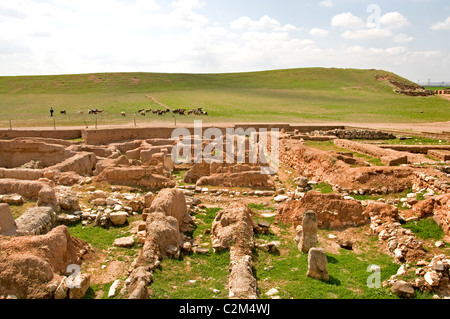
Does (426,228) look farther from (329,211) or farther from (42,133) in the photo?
(42,133)

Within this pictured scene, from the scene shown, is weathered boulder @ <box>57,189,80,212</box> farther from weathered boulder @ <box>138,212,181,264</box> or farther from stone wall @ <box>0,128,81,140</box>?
stone wall @ <box>0,128,81,140</box>

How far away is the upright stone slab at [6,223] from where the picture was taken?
8.67 meters

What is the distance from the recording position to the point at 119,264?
8.18 m

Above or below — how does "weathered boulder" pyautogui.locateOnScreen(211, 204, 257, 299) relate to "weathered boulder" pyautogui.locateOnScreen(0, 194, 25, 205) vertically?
below

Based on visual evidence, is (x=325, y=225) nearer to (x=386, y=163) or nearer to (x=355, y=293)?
(x=355, y=293)

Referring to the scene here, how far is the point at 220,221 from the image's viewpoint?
9805mm

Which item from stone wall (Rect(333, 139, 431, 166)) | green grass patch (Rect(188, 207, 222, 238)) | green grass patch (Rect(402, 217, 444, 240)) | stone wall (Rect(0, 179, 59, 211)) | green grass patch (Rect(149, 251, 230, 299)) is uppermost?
stone wall (Rect(333, 139, 431, 166))

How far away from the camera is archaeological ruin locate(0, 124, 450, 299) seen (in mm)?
6863

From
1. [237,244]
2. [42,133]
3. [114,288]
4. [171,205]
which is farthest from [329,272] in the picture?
[42,133]

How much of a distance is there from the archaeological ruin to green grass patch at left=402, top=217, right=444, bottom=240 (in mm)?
139

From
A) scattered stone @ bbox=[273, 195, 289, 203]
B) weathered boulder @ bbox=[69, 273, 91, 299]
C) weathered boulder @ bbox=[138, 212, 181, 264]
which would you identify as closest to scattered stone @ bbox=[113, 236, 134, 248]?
weathered boulder @ bbox=[138, 212, 181, 264]

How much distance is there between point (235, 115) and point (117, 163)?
2794cm

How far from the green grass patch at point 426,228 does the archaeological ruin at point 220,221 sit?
0.46ft

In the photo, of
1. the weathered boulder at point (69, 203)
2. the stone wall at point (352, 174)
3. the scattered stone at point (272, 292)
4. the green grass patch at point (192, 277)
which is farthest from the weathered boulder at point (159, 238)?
the stone wall at point (352, 174)
